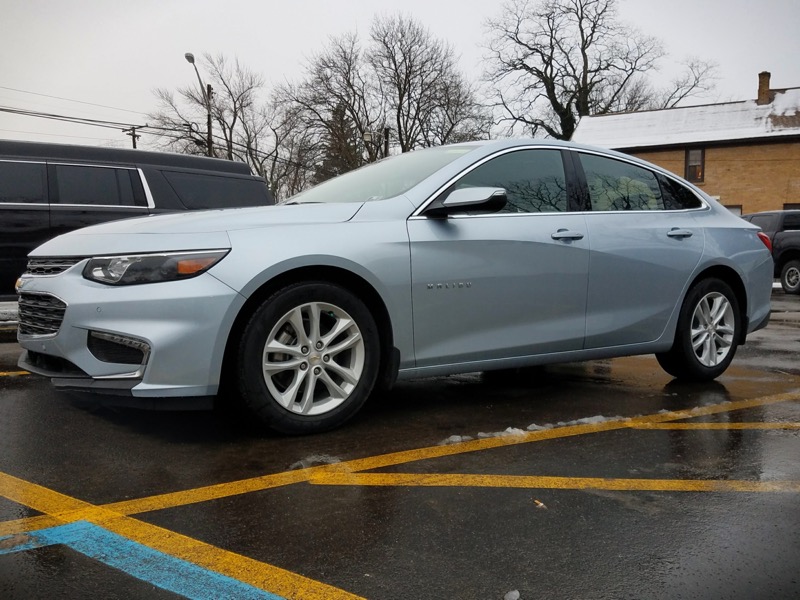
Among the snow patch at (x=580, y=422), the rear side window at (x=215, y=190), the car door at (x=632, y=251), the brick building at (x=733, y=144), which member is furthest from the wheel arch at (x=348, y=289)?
the brick building at (x=733, y=144)

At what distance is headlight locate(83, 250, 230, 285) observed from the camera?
3.11 m

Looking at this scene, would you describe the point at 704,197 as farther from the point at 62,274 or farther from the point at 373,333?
the point at 62,274

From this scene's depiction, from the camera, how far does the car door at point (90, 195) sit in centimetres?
689

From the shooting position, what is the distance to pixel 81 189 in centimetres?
704

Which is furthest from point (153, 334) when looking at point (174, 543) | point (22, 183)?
point (22, 183)

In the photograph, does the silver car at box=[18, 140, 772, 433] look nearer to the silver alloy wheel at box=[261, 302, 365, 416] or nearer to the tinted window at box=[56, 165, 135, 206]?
the silver alloy wheel at box=[261, 302, 365, 416]

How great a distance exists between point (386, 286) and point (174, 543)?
167cm

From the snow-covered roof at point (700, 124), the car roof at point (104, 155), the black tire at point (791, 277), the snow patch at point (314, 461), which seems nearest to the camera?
the snow patch at point (314, 461)

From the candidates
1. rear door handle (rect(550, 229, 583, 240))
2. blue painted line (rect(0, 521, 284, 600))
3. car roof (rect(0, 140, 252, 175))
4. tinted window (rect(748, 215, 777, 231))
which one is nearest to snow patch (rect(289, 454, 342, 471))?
blue painted line (rect(0, 521, 284, 600))

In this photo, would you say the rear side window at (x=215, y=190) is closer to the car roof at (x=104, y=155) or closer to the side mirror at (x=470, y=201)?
the car roof at (x=104, y=155)

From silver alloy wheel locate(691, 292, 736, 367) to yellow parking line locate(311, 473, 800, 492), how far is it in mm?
2111

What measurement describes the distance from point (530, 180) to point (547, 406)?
1.36 meters

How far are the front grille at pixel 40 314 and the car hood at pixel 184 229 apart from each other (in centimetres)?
23

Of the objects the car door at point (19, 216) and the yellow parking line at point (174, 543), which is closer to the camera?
the yellow parking line at point (174, 543)
